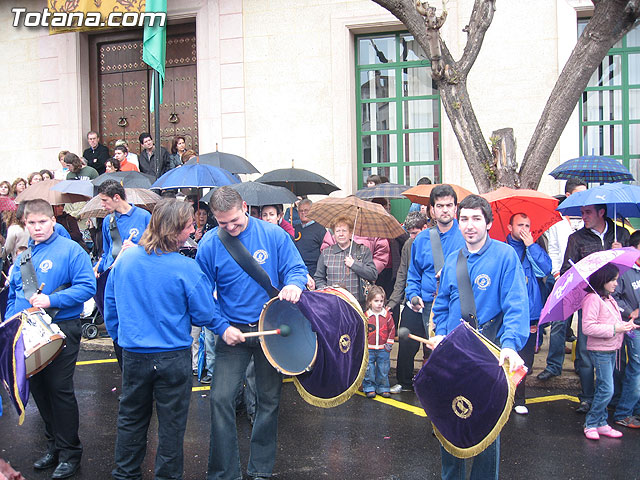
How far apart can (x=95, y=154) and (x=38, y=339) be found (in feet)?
30.1

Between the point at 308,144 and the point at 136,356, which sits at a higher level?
the point at 308,144

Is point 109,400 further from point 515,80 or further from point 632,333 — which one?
point 515,80

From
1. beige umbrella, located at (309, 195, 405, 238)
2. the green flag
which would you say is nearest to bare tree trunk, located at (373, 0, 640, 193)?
beige umbrella, located at (309, 195, 405, 238)

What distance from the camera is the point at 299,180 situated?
1007cm

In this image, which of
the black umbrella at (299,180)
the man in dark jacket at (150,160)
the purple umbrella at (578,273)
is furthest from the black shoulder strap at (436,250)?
the man in dark jacket at (150,160)

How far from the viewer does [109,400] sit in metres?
6.97

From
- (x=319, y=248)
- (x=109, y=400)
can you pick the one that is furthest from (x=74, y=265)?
(x=319, y=248)

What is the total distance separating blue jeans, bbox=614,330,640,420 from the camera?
5.90 m

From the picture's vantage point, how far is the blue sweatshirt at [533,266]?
258 inches

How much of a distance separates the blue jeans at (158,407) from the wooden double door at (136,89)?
10.2 meters

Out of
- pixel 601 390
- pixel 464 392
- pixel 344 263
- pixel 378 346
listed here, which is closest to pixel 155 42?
pixel 344 263

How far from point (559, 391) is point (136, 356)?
4715 millimetres

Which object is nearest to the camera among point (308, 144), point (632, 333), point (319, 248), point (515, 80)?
point (632, 333)

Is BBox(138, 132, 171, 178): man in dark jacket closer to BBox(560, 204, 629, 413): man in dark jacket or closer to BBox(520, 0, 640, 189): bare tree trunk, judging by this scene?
BBox(520, 0, 640, 189): bare tree trunk
